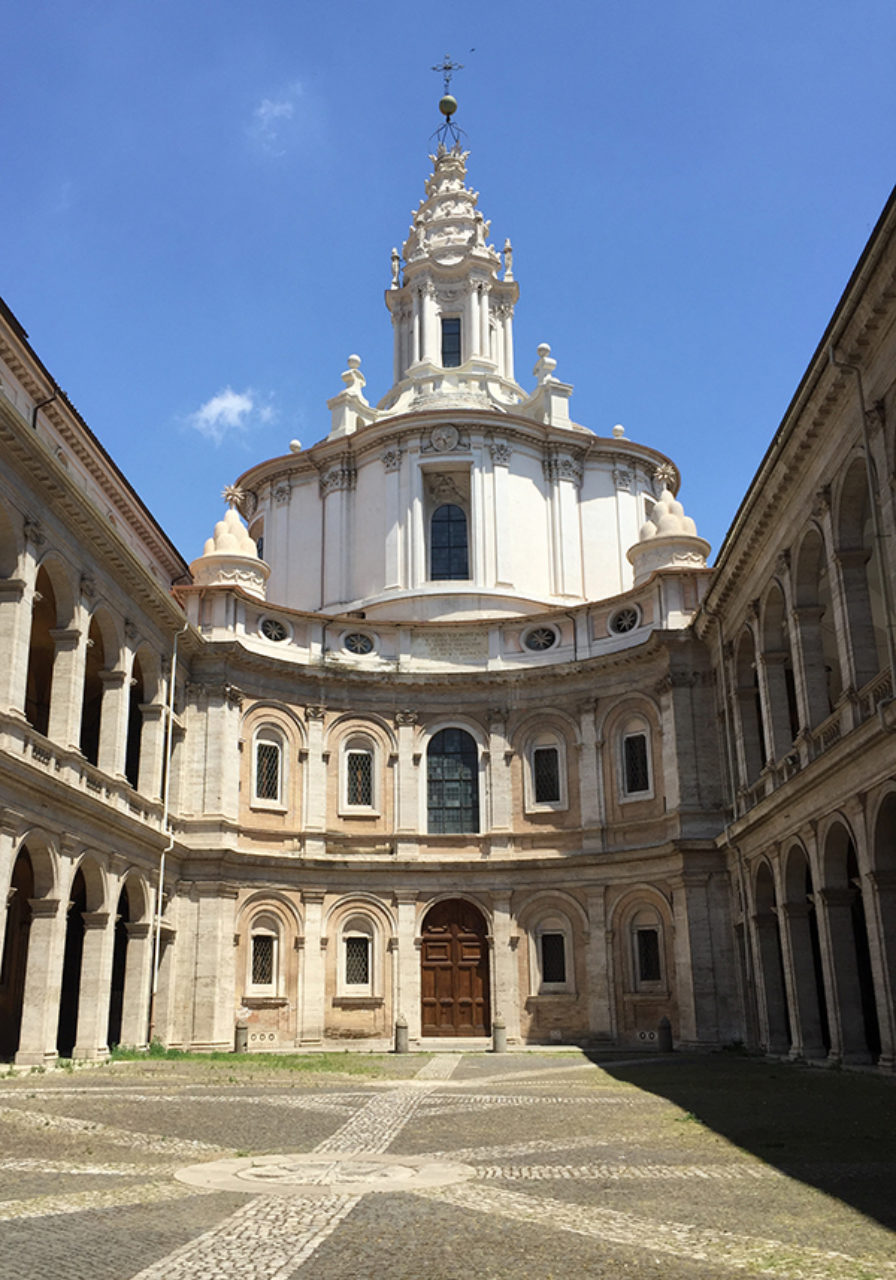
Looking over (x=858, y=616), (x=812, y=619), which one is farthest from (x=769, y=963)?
(x=858, y=616)

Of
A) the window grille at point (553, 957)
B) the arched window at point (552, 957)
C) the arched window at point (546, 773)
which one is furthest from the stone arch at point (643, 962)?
the arched window at point (546, 773)

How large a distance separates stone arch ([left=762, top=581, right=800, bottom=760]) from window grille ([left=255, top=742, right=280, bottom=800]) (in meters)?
16.2

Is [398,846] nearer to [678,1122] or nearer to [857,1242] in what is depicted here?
[678,1122]

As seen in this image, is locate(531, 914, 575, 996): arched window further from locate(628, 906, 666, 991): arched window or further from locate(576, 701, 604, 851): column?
locate(576, 701, 604, 851): column

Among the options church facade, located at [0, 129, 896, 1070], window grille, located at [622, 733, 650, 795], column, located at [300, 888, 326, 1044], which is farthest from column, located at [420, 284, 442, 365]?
column, located at [300, 888, 326, 1044]

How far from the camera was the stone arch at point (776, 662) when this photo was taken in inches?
1152

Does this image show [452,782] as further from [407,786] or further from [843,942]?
[843,942]

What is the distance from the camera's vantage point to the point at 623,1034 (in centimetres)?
3662

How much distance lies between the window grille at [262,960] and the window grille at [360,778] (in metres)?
5.13

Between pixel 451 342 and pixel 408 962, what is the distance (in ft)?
89.1

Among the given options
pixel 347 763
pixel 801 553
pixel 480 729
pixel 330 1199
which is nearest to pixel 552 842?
pixel 480 729

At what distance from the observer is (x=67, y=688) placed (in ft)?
89.7

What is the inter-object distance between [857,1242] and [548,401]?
43696mm

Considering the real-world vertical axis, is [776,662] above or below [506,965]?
above
